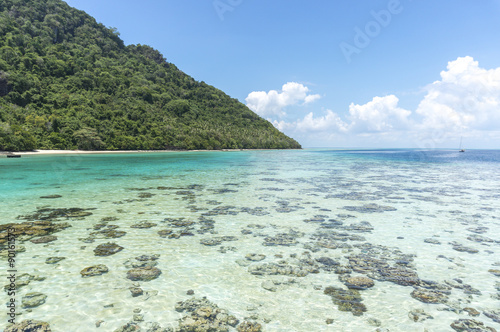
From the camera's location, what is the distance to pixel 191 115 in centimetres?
16388

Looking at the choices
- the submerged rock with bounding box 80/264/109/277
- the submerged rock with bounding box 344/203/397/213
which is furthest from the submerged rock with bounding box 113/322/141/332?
the submerged rock with bounding box 344/203/397/213

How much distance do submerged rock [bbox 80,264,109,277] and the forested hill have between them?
81699 millimetres

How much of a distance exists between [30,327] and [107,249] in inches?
160

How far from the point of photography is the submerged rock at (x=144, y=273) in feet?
23.2

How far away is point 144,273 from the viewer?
24.0 feet

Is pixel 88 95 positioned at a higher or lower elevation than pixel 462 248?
higher

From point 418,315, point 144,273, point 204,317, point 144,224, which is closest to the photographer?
point 204,317

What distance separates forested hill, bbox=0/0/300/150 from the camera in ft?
290

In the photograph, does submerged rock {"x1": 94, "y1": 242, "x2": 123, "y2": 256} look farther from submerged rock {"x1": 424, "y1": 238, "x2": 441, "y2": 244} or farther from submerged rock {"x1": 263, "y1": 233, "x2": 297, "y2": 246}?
submerged rock {"x1": 424, "y1": 238, "x2": 441, "y2": 244}

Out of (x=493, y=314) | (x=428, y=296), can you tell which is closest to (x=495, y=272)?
(x=493, y=314)

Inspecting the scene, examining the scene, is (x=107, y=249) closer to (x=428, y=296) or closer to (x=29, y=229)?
(x=29, y=229)

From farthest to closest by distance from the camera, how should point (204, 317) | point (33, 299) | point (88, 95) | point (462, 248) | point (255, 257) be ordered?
point (88, 95)
point (462, 248)
point (255, 257)
point (33, 299)
point (204, 317)

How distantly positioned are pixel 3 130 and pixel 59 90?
2265 inches

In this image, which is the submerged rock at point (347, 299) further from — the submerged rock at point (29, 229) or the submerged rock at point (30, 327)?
the submerged rock at point (29, 229)
